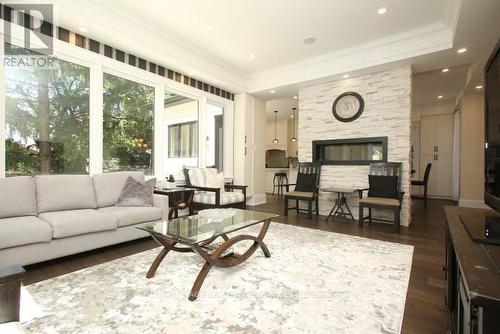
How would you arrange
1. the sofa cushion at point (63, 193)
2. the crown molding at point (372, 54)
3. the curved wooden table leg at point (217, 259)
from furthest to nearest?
the crown molding at point (372, 54) < the sofa cushion at point (63, 193) < the curved wooden table leg at point (217, 259)

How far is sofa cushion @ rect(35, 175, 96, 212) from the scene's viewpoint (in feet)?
8.70

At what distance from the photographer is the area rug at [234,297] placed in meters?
1.47

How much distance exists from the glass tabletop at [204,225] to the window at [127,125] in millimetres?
1948

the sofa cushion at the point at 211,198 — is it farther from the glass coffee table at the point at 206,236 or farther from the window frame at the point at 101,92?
the glass coffee table at the point at 206,236

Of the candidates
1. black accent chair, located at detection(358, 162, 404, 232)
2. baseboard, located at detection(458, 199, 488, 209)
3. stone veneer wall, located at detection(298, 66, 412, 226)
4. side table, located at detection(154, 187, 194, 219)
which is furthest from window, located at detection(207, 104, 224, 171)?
baseboard, located at detection(458, 199, 488, 209)

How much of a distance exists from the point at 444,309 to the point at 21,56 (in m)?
4.87

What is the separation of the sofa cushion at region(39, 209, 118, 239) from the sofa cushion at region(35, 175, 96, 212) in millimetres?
125

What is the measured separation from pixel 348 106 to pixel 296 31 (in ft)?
5.89

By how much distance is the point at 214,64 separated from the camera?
482 cm

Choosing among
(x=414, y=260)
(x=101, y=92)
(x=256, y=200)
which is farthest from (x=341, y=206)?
(x=101, y=92)

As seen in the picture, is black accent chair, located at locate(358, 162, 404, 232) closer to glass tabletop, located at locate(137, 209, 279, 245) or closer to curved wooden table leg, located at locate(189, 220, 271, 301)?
glass tabletop, located at locate(137, 209, 279, 245)

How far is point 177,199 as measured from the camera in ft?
12.5

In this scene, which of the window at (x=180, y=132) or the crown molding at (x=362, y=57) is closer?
the crown molding at (x=362, y=57)

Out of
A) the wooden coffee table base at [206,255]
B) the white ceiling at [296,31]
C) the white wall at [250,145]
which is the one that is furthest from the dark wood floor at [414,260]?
the white ceiling at [296,31]
